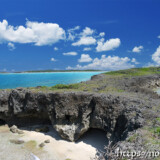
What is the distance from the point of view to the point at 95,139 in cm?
2027

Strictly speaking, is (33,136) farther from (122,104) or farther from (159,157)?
(159,157)

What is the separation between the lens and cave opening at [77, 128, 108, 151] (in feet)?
62.8

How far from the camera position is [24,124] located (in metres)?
25.9

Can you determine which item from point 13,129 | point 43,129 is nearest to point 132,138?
point 43,129

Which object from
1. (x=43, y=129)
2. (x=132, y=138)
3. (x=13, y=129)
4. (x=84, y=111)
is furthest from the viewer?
(x=13, y=129)

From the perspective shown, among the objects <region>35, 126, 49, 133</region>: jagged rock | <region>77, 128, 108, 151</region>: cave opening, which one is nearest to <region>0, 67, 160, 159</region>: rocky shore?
<region>77, 128, 108, 151</region>: cave opening

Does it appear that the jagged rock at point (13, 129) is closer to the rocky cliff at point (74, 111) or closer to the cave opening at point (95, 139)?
the rocky cliff at point (74, 111)

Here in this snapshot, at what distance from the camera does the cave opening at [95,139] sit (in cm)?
1914

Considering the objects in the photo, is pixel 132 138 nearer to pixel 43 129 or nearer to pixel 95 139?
pixel 95 139

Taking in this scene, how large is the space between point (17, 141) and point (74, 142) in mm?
7840

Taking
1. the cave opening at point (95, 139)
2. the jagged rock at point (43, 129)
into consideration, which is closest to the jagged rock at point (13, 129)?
the jagged rock at point (43, 129)

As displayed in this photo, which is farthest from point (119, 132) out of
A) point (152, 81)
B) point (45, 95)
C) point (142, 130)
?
point (152, 81)

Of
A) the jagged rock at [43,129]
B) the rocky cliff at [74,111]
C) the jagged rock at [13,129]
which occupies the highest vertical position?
the rocky cliff at [74,111]

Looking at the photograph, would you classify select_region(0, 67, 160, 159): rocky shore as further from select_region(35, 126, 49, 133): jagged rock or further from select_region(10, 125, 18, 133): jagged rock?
select_region(35, 126, 49, 133): jagged rock
